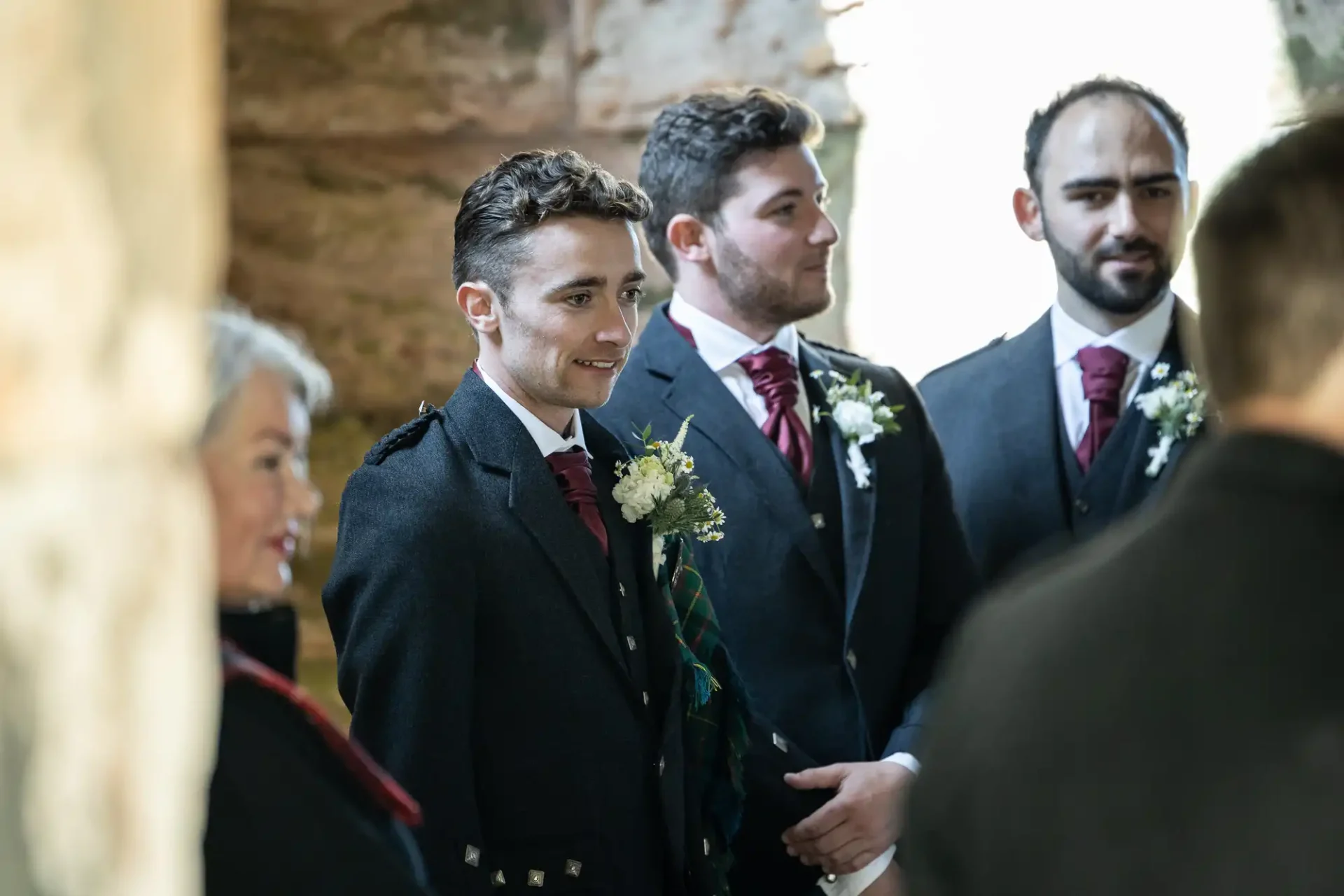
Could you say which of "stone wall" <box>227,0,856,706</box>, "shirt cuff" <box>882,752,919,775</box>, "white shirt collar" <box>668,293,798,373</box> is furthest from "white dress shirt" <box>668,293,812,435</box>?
"stone wall" <box>227,0,856,706</box>

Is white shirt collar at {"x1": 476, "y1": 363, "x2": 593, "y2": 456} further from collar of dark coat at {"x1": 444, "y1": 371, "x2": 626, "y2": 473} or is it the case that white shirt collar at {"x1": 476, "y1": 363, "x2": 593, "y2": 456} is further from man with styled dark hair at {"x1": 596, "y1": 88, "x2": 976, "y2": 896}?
man with styled dark hair at {"x1": 596, "y1": 88, "x2": 976, "y2": 896}

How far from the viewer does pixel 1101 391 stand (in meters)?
3.21

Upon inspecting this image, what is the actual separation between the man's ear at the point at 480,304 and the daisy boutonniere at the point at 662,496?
294 mm

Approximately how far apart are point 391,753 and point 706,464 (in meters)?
0.96

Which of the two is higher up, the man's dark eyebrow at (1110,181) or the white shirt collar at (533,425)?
the man's dark eyebrow at (1110,181)

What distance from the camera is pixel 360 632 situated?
84.5 inches

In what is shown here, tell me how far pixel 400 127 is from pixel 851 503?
1543 millimetres

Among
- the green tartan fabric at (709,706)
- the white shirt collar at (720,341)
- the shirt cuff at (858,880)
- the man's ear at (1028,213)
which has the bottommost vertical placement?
the shirt cuff at (858,880)

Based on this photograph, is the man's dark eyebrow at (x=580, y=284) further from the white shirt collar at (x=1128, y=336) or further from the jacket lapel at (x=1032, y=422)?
the white shirt collar at (x=1128, y=336)

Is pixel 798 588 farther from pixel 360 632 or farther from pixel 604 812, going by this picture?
pixel 360 632

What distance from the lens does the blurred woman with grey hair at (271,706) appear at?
58.7 inches

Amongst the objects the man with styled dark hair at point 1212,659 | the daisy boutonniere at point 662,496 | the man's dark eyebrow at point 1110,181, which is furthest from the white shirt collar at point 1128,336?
the man with styled dark hair at point 1212,659

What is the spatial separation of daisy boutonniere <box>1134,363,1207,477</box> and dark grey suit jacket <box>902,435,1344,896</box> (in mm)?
1986

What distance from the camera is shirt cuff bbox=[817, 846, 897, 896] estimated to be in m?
2.70
